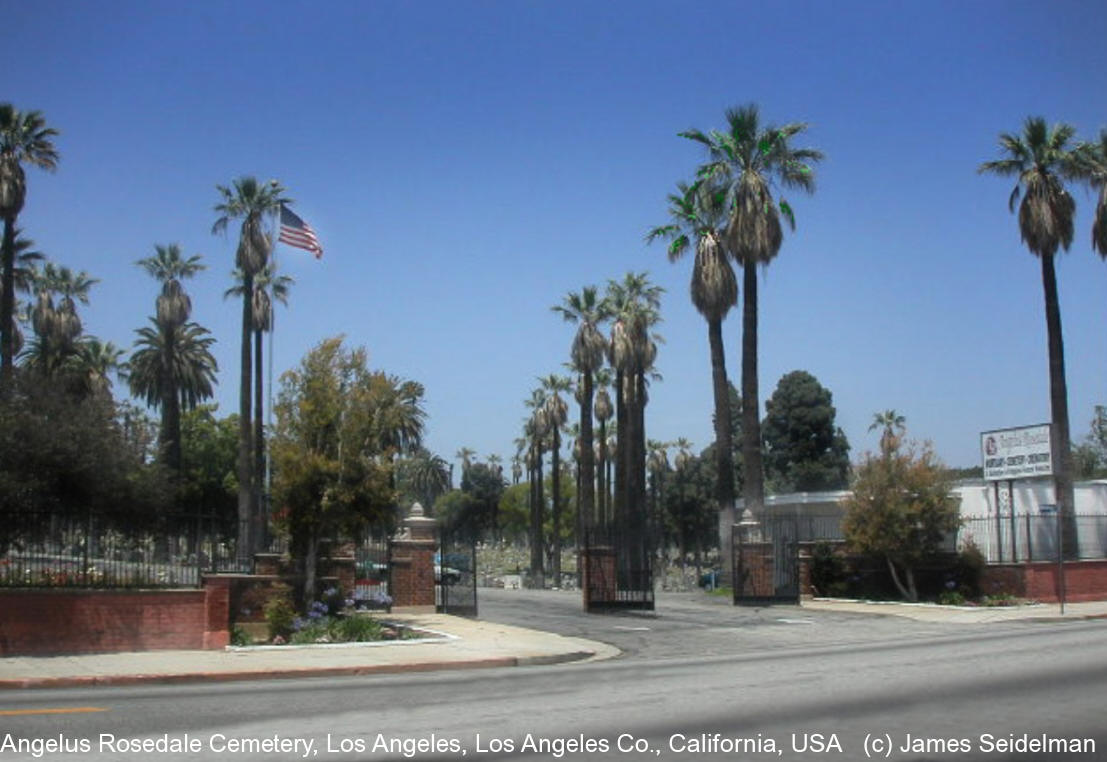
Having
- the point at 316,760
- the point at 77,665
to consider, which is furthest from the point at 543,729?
the point at 77,665

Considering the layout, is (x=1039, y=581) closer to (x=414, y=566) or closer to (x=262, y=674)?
(x=414, y=566)

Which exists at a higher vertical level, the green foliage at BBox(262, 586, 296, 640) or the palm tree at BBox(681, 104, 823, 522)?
the palm tree at BBox(681, 104, 823, 522)

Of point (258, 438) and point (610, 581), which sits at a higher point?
point (258, 438)

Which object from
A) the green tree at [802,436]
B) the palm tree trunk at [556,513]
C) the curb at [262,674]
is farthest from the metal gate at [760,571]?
the green tree at [802,436]

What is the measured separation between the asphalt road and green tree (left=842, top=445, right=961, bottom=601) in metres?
12.0

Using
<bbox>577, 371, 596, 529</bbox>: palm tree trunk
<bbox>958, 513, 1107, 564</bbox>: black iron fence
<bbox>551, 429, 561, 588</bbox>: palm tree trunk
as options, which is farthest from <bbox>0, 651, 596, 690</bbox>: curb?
<bbox>551, 429, 561, 588</bbox>: palm tree trunk

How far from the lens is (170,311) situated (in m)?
60.3

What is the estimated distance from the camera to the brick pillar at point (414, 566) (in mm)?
29188

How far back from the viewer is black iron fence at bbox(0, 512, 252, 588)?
Answer: 67.3 ft

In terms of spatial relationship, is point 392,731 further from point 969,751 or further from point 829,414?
point 829,414

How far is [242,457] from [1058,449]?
107 ft

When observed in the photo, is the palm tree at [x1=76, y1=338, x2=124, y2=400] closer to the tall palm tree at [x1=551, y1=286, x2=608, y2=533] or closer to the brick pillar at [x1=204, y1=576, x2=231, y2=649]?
the tall palm tree at [x1=551, y1=286, x2=608, y2=533]

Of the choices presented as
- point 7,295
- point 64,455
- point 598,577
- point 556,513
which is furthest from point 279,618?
point 556,513

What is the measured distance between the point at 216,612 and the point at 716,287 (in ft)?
80.8
